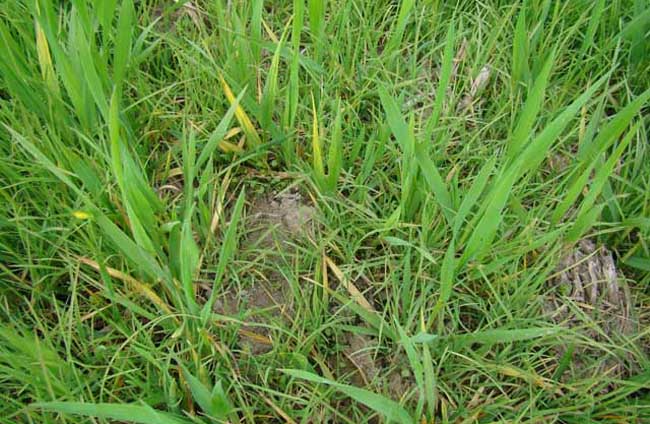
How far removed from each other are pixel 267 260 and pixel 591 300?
22.0 inches

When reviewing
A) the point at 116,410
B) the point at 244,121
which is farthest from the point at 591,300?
the point at 116,410

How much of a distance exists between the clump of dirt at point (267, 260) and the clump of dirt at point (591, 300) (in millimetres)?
438

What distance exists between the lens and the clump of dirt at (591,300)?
1068 mm

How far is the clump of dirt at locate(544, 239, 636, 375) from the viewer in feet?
3.51

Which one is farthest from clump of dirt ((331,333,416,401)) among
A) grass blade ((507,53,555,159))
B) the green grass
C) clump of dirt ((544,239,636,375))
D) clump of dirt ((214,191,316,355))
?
grass blade ((507,53,555,159))

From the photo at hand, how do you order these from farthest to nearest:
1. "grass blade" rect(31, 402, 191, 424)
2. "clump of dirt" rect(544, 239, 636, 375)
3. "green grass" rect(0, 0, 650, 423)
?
"clump of dirt" rect(544, 239, 636, 375), "green grass" rect(0, 0, 650, 423), "grass blade" rect(31, 402, 191, 424)

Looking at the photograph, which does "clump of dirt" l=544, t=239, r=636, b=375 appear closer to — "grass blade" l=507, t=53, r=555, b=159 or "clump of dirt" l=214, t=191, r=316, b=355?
"grass blade" l=507, t=53, r=555, b=159

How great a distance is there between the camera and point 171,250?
3.32 feet

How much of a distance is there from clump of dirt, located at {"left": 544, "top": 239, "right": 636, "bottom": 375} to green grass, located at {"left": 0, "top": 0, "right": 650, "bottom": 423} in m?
0.02

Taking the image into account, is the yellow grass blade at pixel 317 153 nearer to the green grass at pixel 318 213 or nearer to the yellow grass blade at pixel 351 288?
the green grass at pixel 318 213

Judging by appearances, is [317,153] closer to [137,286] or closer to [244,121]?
[244,121]

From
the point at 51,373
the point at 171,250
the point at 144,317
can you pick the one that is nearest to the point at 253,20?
the point at 171,250

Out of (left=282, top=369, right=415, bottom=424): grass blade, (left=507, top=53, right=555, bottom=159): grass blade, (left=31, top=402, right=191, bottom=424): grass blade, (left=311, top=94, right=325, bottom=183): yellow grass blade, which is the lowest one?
(left=282, top=369, right=415, bottom=424): grass blade

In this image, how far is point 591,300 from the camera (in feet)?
3.67
